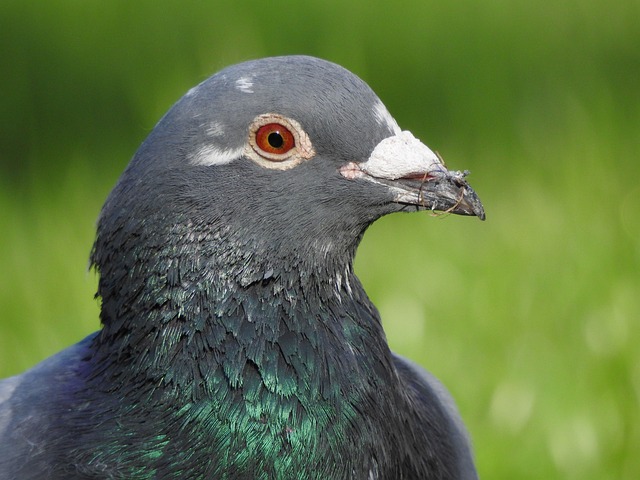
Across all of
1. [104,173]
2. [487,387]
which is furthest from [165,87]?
[487,387]

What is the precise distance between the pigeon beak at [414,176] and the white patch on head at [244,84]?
370 mm

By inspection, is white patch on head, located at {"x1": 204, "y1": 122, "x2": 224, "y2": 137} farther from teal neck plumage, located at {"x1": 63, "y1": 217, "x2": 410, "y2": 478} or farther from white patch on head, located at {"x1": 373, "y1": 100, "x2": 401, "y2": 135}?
white patch on head, located at {"x1": 373, "y1": 100, "x2": 401, "y2": 135}

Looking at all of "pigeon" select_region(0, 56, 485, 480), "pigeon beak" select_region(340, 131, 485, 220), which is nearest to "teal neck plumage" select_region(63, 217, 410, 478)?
"pigeon" select_region(0, 56, 485, 480)

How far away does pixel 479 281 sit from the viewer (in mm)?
6559

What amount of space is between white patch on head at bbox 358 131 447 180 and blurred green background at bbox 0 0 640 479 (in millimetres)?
2529

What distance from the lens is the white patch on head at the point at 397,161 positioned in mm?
3207

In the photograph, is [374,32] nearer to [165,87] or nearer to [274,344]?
[165,87]

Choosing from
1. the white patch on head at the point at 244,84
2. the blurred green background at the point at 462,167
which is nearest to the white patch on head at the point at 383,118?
the white patch on head at the point at 244,84

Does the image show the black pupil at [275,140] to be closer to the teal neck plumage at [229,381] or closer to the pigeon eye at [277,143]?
the pigeon eye at [277,143]

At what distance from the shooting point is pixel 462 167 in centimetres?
829

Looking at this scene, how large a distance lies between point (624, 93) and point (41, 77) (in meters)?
5.01

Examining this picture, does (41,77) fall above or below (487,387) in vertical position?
above

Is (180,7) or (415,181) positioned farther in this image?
(180,7)

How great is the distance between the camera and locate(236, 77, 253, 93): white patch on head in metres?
3.20
